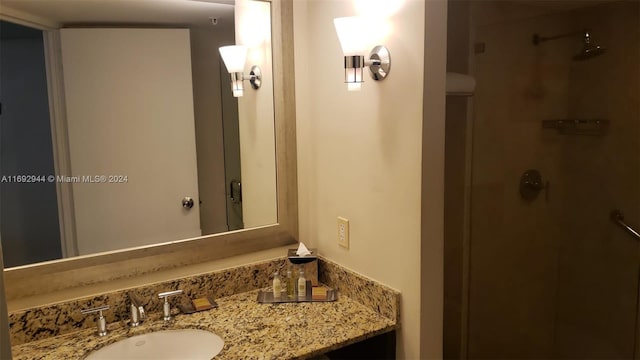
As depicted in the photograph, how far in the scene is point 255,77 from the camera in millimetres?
1828

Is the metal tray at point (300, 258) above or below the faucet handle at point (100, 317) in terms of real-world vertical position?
above

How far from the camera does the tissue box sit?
182 centimetres

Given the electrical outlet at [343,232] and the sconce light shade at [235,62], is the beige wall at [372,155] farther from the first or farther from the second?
the sconce light shade at [235,62]

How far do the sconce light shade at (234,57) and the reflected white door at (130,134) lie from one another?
13 cm

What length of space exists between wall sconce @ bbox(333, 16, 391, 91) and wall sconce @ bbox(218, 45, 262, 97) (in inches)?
16.8

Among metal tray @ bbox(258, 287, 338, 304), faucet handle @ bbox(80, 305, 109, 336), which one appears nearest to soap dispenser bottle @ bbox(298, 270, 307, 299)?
metal tray @ bbox(258, 287, 338, 304)

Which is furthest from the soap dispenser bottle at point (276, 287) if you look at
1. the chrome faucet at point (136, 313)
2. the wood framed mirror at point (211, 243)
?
the chrome faucet at point (136, 313)

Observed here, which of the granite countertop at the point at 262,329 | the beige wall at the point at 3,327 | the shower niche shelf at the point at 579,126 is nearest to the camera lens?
the beige wall at the point at 3,327

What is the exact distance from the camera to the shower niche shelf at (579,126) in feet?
7.60

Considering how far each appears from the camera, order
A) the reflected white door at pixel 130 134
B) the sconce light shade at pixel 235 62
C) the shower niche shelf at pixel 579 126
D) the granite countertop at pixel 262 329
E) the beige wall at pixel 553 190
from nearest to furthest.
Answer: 1. the granite countertop at pixel 262 329
2. the reflected white door at pixel 130 134
3. the sconce light shade at pixel 235 62
4. the beige wall at pixel 553 190
5. the shower niche shelf at pixel 579 126

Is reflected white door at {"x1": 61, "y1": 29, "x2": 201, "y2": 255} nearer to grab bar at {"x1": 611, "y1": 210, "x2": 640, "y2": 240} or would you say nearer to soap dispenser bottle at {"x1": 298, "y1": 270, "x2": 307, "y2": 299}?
soap dispenser bottle at {"x1": 298, "y1": 270, "x2": 307, "y2": 299}

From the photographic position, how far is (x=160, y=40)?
1.63 metres

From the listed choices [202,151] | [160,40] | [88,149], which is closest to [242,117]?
[202,151]

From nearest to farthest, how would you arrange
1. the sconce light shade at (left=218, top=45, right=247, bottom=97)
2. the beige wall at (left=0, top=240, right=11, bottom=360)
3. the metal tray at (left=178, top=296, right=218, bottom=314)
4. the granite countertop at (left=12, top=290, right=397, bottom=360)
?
the beige wall at (left=0, top=240, right=11, bottom=360), the granite countertop at (left=12, top=290, right=397, bottom=360), the metal tray at (left=178, top=296, right=218, bottom=314), the sconce light shade at (left=218, top=45, right=247, bottom=97)
